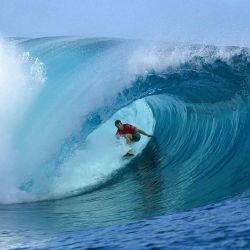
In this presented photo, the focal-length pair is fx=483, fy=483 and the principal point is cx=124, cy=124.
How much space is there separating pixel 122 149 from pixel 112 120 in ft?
5.21

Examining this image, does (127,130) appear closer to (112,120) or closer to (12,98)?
(112,120)

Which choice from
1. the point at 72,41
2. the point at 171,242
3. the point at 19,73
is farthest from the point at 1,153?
the point at 72,41

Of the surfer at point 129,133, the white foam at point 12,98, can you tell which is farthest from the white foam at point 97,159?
the white foam at point 12,98

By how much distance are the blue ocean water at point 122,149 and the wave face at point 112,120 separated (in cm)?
2

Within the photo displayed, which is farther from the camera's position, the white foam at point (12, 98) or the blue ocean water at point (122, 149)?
the white foam at point (12, 98)

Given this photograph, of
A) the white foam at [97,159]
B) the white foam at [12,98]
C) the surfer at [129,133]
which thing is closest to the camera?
the white foam at [12,98]

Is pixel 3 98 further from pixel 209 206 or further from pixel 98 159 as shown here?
pixel 209 206

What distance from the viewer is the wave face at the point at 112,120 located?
6.32 meters

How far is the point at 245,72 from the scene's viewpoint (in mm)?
8258

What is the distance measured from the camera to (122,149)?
28.9ft

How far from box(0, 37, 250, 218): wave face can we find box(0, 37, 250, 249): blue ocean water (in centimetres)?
2

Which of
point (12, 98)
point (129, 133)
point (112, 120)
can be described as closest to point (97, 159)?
point (129, 133)

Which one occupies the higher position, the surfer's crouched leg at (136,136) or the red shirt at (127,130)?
the red shirt at (127,130)

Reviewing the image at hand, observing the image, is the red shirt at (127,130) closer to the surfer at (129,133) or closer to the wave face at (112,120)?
the surfer at (129,133)
